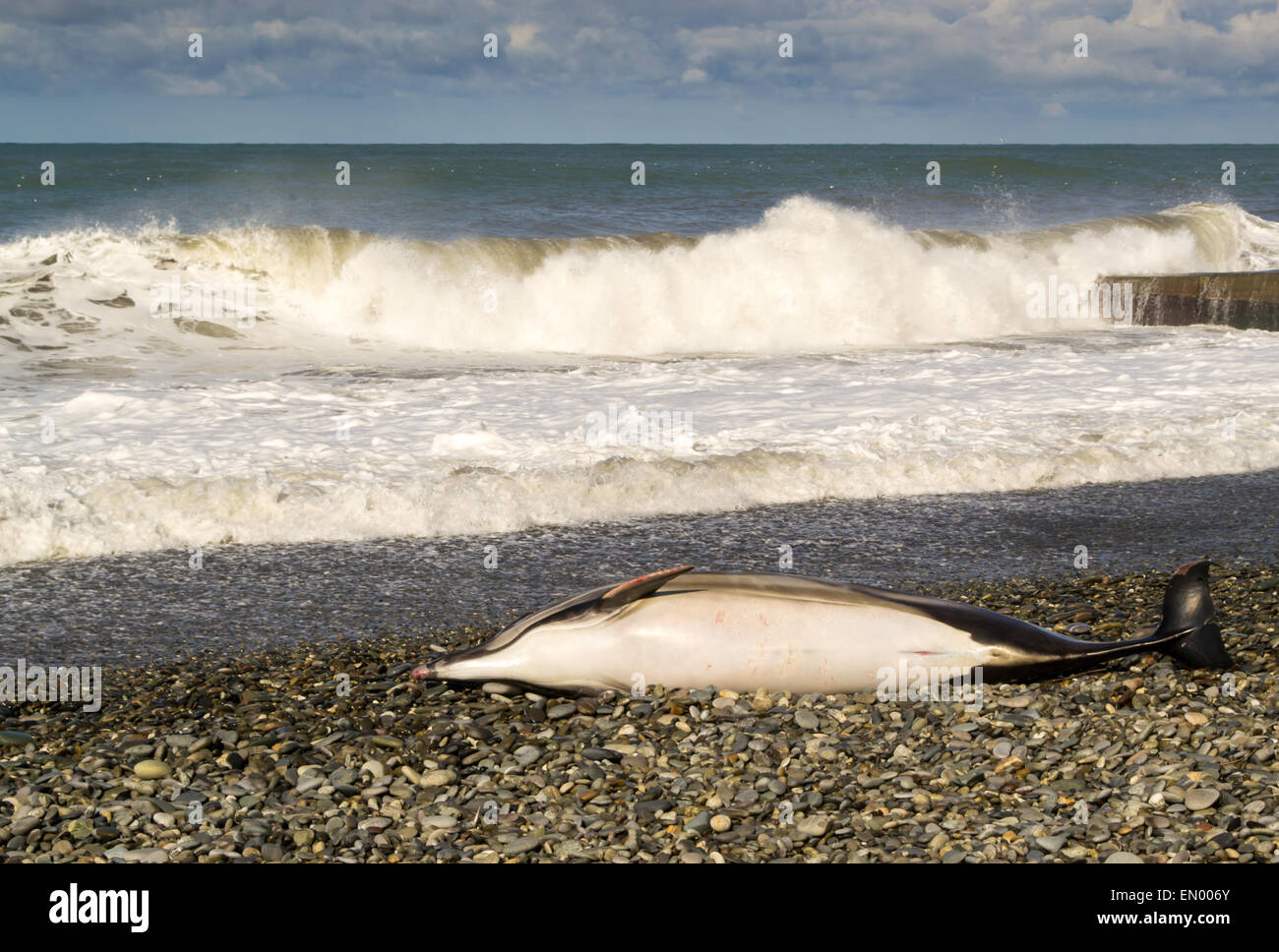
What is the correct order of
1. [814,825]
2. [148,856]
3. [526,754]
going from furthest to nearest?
[526,754]
[814,825]
[148,856]

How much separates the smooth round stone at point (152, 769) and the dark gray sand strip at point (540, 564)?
4.11 feet

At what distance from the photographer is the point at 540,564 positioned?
6715 millimetres

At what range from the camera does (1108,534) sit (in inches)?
287

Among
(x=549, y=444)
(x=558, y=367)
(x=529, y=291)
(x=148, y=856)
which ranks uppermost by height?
(x=529, y=291)

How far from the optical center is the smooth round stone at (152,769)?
161 inches

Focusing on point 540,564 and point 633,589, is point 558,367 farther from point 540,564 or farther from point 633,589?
point 633,589

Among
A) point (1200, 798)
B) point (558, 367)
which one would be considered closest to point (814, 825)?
point (1200, 798)

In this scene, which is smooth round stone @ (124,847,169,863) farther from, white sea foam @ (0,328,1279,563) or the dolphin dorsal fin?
white sea foam @ (0,328,1279,563)

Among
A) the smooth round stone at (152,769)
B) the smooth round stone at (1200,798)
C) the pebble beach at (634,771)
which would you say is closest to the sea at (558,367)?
the pebble beach at (634,771)

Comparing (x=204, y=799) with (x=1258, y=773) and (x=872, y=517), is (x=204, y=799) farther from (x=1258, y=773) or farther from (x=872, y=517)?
(x=872, y=517)

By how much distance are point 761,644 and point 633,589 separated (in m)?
0.53

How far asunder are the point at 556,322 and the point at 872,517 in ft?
34.8

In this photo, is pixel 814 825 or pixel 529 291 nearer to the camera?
pixel 814 825

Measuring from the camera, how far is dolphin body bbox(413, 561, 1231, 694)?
182 inches
